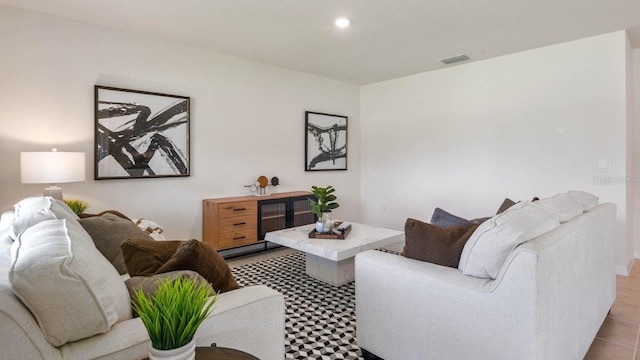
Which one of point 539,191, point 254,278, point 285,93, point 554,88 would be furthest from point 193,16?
point 539,191

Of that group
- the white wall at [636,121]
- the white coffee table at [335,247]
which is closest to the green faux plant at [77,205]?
the white coffee table at [335,247]

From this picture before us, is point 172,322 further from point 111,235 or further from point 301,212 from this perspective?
point 301,212

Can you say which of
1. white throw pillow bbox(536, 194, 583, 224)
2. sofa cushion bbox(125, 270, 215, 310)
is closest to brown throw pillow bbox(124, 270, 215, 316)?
sofa cushion bbox(125, 270, 215, 310)

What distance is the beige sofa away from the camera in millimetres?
791

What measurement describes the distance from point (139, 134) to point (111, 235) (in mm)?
1705

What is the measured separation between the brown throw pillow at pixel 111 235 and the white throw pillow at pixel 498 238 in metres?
1.99

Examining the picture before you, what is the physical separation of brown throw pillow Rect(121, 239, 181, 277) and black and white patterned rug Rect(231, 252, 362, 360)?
106 centimetres

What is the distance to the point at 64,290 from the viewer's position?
34.5 inches

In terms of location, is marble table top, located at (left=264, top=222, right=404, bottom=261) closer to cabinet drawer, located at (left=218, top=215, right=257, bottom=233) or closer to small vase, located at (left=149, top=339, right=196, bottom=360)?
cabinet drawer, located at (left=218, top=215, right=257, bottom=233)

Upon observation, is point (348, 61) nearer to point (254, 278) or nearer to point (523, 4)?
point (523, 4)

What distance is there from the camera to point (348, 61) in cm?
446

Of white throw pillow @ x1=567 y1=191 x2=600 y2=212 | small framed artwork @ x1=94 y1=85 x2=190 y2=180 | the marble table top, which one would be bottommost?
the marble table top

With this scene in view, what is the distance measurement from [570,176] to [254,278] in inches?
142

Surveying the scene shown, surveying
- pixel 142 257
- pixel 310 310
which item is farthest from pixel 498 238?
pixel 310 310
